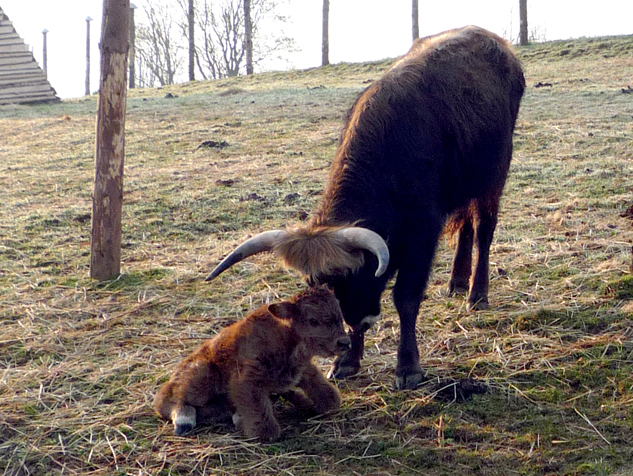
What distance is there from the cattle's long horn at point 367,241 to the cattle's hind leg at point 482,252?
1.92 metres

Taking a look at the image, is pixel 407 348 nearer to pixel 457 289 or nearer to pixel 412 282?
pixel 412 282

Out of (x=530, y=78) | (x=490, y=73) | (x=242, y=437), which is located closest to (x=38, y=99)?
(x=530, y=78)

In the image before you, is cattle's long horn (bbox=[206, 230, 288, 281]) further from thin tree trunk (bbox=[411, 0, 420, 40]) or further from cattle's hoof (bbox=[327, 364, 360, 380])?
thin tree trunk (bbox=[411, 0, 420, 40])

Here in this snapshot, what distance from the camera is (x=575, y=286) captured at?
19.4ft

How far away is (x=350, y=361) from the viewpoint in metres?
4.83

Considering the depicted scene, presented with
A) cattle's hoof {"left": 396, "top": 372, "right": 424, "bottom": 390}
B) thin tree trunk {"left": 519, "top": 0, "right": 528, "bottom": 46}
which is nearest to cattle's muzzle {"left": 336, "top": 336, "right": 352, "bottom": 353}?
cattle's hoof {"left": 396, "top": 372, "right": 424, "bottom": 390}

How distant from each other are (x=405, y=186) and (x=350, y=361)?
1.27 m

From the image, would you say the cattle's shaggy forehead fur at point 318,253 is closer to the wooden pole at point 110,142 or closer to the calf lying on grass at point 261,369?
the calf lying on grass at point 261,369

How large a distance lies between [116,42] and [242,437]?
419cm

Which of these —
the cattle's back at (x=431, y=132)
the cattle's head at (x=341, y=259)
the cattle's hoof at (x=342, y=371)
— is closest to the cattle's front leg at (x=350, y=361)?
the cattle's hoof at (x=342, y=371)

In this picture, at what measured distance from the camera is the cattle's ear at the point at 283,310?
3929 millimetres

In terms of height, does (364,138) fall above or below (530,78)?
below

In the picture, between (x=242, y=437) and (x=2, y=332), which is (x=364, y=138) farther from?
(x=2, y=332)

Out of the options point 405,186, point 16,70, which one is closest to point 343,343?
point 405,186
